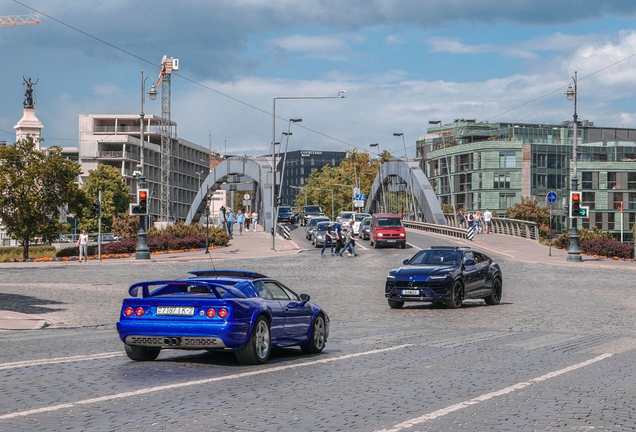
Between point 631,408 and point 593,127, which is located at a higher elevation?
point 593,127

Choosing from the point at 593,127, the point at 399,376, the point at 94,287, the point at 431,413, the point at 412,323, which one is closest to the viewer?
the point at 431,413

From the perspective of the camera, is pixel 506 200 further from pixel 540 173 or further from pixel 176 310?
pixel 176 310

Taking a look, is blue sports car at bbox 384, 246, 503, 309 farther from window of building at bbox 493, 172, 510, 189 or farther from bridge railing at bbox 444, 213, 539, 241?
window of building at bbox 493, 172, 510, 189

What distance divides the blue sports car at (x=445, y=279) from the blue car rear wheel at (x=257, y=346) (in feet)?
36.1

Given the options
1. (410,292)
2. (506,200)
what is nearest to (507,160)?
(506,200)

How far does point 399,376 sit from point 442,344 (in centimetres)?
429

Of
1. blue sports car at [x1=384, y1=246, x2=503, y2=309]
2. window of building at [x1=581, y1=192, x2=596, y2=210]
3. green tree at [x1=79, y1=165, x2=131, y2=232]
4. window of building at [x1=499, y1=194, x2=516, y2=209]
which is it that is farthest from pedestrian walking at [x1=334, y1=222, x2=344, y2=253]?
window of building at [x1=499, y1=194, x2=516, y2=209]

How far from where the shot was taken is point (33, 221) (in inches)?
2239

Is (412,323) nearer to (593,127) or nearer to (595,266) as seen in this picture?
(595,266)

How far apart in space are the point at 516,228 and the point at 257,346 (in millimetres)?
58228

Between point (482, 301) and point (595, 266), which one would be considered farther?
point (595, 266)

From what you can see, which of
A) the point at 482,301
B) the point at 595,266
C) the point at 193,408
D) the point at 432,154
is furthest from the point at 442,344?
the point at 432,154

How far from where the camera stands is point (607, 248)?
2021 inches

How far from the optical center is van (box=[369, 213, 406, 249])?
5791 cm
